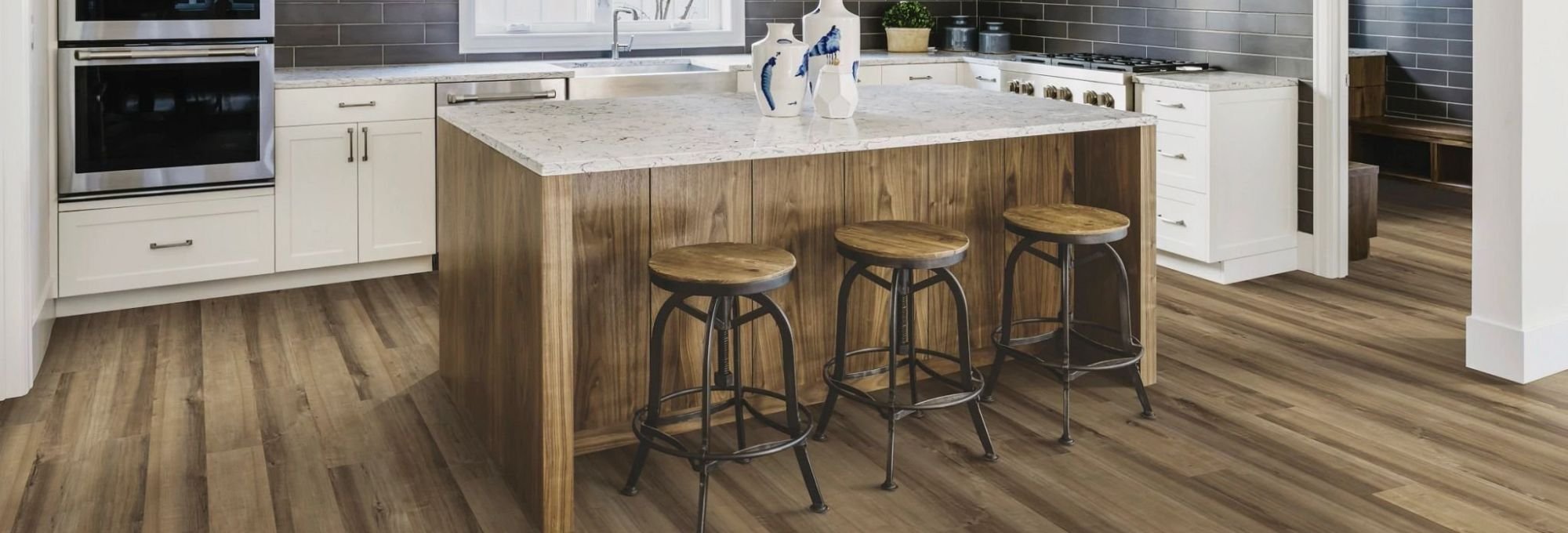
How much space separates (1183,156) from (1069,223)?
1.89 meters

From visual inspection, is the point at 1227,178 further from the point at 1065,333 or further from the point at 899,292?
the point at 899,292

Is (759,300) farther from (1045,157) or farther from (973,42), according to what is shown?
(973,42)

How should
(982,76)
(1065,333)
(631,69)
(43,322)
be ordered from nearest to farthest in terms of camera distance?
(1065,333) → (43,322) → (631,69) → (982,76)

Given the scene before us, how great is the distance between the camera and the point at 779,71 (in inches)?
130

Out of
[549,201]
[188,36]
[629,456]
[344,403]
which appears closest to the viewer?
[549,201]

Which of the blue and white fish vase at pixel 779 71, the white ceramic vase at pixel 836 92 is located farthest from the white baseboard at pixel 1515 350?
the blue and white fish vase at pixel 779 71

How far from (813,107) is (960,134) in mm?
553

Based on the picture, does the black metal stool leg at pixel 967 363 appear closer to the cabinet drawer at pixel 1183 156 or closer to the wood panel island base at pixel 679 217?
the wood panel island base at pixel 679 217

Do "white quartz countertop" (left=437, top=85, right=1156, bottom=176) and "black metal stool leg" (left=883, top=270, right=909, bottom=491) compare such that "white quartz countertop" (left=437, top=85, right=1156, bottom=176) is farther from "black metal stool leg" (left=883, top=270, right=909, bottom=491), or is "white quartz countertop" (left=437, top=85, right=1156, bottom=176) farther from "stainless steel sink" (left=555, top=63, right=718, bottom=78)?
"stainless steel sink" (left=555, top=63, right=718, bottom=78)

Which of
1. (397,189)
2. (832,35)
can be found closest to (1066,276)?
(832,35)

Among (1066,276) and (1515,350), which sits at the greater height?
(1066,276)

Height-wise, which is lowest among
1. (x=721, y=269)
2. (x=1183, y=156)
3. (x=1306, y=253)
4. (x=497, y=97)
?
(x=1306, y=253)

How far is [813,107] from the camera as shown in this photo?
138 inches

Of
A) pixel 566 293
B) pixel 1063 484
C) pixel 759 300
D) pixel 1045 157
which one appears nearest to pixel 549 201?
pixel 566 293
